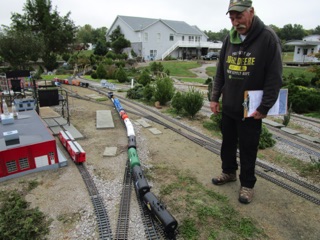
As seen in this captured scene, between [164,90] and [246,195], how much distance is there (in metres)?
6.39

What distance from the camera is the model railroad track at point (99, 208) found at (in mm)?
2861

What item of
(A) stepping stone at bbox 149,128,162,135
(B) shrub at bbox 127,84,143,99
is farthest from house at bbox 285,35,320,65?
(A) stepping stone at bbox 149,128,162,135

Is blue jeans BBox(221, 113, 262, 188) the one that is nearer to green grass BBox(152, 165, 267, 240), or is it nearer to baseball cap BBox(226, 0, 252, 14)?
green grass BBox(152, 165, 267, 240)

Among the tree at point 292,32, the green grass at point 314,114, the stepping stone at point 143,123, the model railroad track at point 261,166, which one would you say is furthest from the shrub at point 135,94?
the tree at point 292,32

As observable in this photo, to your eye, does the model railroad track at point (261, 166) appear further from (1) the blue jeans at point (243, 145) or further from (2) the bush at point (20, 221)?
(2) the bush at point (20, 221)

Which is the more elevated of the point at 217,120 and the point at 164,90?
the point at 164,90

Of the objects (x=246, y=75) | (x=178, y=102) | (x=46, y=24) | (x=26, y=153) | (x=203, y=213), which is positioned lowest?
(x=203, y=213)

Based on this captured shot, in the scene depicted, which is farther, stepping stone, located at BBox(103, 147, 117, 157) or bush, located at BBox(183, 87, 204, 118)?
bush, located at BBox(183, 87, 204, 118)

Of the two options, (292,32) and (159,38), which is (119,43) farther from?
(292,32)

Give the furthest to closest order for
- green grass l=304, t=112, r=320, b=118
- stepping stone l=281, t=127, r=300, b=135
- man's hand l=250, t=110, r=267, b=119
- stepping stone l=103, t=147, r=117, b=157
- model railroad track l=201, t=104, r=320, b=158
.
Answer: green grass l=304, t=112, r=320, b=118 < stepping stone l=281, t=127, r=300, b=135 < model railroad track l=201, t=104, r=320, b=158 < stepping stone l=103, t=147, r=117, b=157 < man's hand l=250, t=110, r=267, b=119

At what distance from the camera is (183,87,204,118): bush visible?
24.9 feet

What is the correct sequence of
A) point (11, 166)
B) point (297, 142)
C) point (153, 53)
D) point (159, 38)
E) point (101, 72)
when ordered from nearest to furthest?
point (11, 166)
point (297, 142)
point (101, 72)
point (153, 53)
point (159, 38)

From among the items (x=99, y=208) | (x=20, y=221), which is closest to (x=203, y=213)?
(x=99, y=208)

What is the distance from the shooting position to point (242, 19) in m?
2.84
